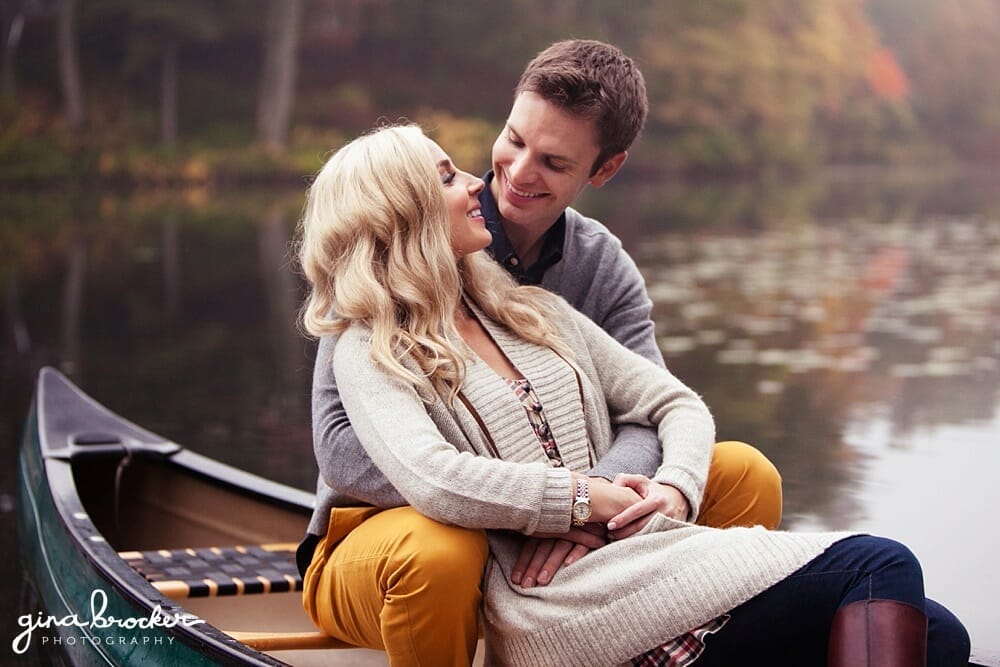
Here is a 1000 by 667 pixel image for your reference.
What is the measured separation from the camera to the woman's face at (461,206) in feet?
7.83

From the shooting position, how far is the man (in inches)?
82.9

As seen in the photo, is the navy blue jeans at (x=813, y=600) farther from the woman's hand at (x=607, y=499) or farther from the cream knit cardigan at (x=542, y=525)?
the woman's hand at (x=607, y=499)

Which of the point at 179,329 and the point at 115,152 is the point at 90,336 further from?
the point at 115,152

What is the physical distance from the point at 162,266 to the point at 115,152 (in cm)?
1144

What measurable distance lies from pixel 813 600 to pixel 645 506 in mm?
326

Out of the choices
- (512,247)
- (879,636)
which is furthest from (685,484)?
(512,247)

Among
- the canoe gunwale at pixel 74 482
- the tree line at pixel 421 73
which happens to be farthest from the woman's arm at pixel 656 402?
the tree line at pixel 421 73

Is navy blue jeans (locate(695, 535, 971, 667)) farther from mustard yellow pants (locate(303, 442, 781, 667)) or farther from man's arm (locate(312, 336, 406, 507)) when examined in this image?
man's arm (locate(312, 336, 406, 507))

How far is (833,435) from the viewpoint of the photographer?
6.29 m

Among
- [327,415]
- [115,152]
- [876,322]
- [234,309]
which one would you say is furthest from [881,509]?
[115,152]

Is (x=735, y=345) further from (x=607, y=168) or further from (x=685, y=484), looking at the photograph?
(x=685, y=484)

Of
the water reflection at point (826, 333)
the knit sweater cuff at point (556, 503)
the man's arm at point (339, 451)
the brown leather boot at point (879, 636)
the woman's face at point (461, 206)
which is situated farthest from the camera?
the water reflection at point (826, 333)

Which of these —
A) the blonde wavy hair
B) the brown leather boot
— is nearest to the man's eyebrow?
the blonde wavy hair

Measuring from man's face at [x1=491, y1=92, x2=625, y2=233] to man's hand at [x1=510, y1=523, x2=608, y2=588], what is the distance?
0.83 metres
